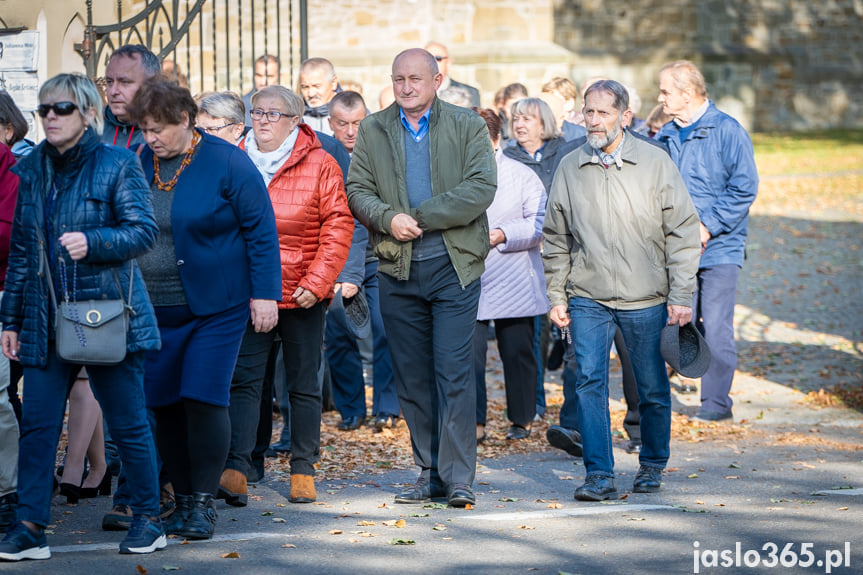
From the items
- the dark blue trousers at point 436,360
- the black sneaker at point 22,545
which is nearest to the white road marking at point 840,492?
the dark blue trousers at point 436,360

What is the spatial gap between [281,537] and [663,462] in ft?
7.25

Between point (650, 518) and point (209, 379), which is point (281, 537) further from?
point (650, 518)

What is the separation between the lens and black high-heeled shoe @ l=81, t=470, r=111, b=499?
622cm

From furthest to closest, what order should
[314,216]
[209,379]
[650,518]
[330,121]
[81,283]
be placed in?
[330,121] < [314,216] < [650,518] < [209,379] < [81,283]

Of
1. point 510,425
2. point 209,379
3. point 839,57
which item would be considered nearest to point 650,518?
point 209,379

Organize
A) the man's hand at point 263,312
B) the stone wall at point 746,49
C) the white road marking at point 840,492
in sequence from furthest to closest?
the stone wall at point 746,49
the white road marking at point 840,492
the man's hand at point 263,312

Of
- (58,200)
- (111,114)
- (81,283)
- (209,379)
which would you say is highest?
(111,114)

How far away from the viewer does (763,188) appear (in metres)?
24.5

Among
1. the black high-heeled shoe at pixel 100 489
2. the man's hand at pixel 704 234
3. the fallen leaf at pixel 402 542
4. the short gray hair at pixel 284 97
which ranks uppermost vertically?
the short gray hair at pixel 284 97

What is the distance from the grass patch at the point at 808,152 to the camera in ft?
89.0

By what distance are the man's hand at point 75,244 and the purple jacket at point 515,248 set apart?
3.53 metres

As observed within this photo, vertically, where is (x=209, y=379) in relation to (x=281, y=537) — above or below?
above

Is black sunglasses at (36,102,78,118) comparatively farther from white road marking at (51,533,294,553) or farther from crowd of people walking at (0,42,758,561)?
white road marking at (51,533,294,553)

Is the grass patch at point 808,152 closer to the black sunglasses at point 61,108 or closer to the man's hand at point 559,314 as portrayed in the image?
the man's hand at point 559,314
